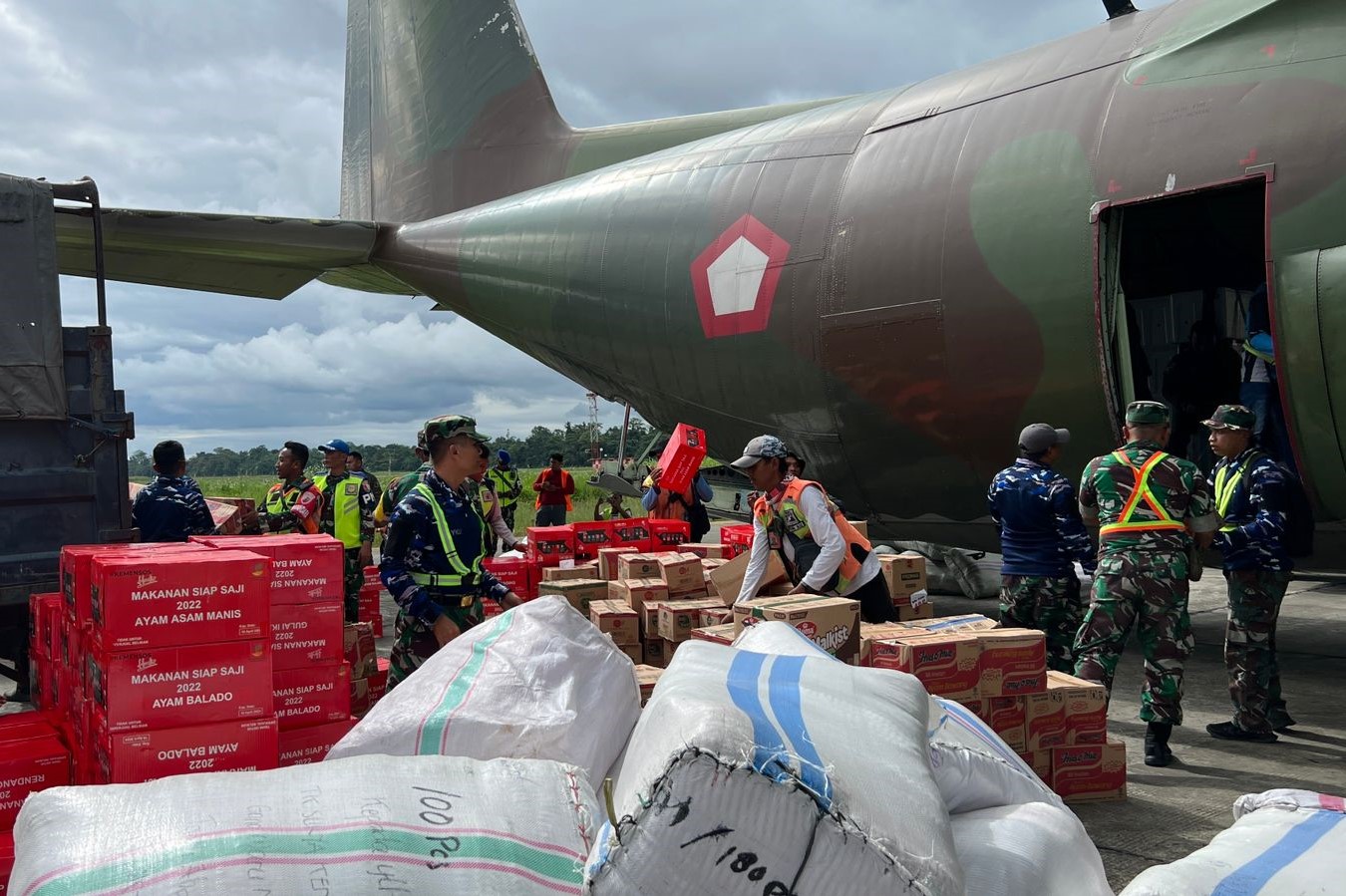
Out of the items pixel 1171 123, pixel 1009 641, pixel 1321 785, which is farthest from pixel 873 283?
pixel 1321 785

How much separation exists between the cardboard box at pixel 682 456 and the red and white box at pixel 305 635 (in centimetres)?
556

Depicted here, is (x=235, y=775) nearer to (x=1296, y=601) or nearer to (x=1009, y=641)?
(x=1009, y=641)

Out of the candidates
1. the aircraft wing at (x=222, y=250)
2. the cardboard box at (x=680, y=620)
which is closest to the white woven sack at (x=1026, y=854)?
the cardboard box at (x=680, y=620)

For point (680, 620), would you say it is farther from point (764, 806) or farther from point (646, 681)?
point (764, 806)

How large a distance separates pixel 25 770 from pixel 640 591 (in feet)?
12.0

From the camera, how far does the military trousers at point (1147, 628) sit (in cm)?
465

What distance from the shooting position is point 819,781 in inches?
73.2

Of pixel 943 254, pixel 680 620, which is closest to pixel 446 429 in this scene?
pixel 680 620

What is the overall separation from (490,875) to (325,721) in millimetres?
1804

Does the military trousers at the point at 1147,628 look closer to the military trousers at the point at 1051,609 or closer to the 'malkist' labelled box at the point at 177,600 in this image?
the military trousers at the point at 1051,609

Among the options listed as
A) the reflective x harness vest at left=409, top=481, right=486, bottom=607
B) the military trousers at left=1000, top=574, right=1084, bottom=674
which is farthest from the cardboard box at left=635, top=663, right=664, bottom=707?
the military trousers at left=1000, top=574, right=1084, bottom=674

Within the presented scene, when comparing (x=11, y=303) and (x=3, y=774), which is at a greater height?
(x=11, y=303)

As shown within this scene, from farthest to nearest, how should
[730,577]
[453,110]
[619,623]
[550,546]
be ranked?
[453,110] < [550,546] < [730,577] < [619,623]

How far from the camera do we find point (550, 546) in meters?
8.55
